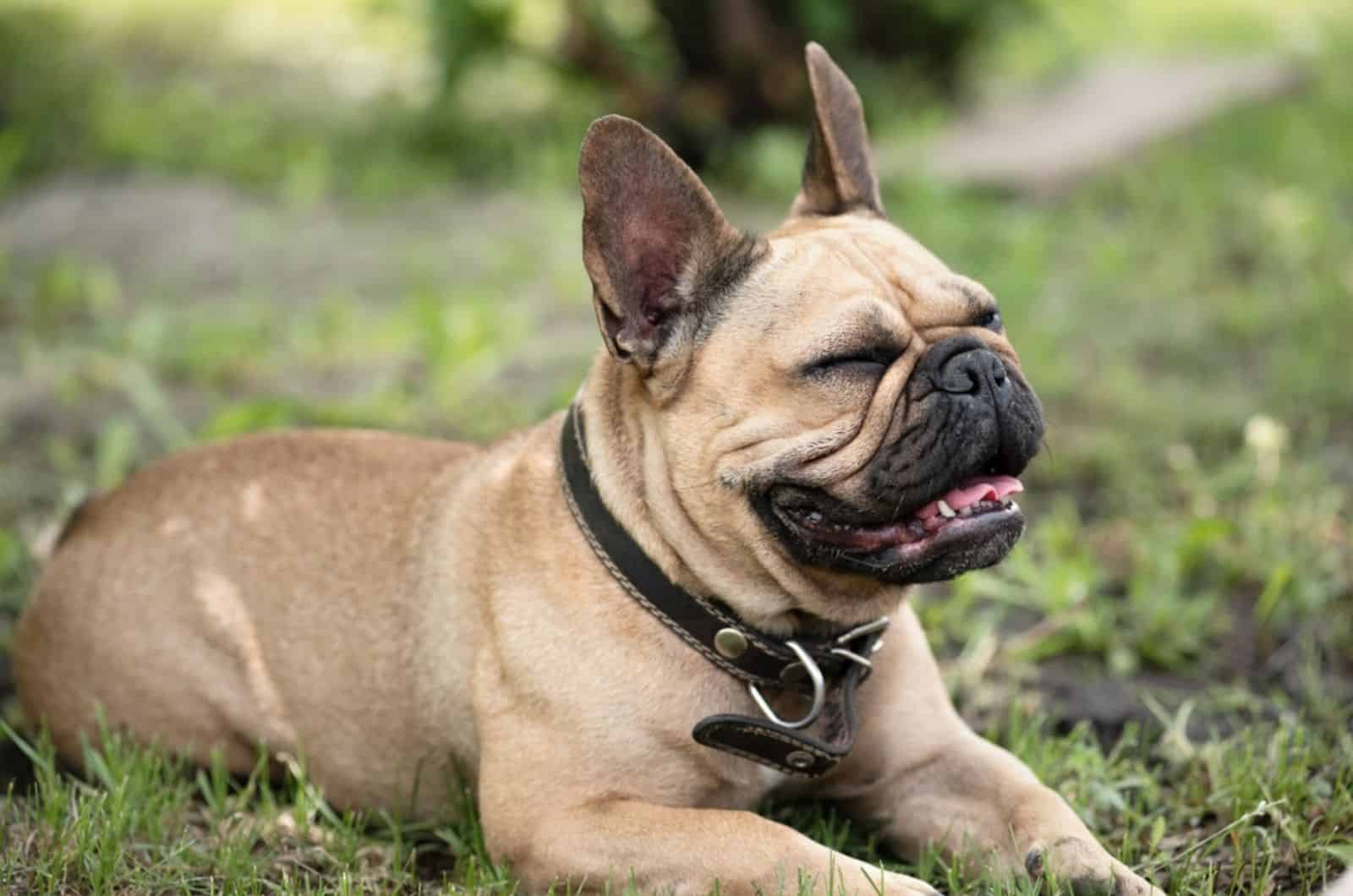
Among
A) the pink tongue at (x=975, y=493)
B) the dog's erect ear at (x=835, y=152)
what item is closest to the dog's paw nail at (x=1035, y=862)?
the pink tongue at (x=975, y=493)

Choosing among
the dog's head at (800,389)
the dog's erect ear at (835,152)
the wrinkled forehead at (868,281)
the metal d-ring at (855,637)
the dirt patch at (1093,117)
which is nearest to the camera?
the dog's head at (800,389)

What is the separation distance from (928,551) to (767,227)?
5.54 m

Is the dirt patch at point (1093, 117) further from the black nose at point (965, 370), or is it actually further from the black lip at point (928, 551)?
the black lip at point (928, 551)

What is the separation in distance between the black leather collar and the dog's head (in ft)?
0.42

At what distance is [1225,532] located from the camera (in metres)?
5.13

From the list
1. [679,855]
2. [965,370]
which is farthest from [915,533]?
[679,855]

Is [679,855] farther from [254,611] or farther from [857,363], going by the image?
[254,611]

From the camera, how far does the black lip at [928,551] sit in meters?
3.41

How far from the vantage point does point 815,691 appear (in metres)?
3.62

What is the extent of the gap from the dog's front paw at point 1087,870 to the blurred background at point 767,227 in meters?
0.57

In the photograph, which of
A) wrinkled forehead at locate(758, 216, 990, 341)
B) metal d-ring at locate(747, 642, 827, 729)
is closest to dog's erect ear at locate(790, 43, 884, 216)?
wrinkled forehead at locate(758, 216, 990, 341)

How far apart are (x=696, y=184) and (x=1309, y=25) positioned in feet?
39.3

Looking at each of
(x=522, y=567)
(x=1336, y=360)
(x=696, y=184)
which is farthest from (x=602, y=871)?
(x=1336, y=360)

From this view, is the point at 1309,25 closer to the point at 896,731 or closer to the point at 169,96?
the point at 169,96
